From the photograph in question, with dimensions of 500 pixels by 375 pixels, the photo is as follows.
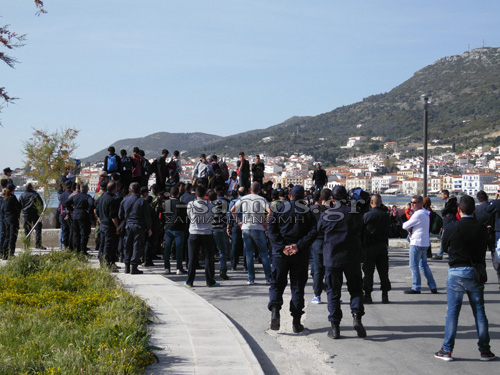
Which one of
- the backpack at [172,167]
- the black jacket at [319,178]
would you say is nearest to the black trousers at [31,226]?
the backpack at [172,167]

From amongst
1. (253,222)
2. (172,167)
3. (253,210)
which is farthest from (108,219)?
(172,167)

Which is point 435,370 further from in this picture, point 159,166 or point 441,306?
point 159,166

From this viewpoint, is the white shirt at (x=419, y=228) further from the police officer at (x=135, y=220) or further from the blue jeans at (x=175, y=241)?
the police officer at (x=135, y=220)

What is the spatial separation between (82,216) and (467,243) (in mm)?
9353

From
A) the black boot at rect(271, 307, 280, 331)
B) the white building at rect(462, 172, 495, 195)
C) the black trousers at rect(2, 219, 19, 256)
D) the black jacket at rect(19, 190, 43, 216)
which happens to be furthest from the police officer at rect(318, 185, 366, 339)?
the white building at rect(462, 172, 495, 195)

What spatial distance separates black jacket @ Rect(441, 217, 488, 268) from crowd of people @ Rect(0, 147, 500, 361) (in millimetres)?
12

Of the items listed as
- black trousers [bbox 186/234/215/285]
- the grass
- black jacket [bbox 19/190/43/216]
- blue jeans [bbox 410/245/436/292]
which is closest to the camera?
the grass

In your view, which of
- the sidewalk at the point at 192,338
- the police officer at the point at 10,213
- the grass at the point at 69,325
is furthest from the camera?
the police officer at the point at 10,213

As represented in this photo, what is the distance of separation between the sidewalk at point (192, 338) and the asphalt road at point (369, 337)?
0.33 m

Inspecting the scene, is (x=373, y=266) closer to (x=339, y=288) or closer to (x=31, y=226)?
(x=339, y=288)

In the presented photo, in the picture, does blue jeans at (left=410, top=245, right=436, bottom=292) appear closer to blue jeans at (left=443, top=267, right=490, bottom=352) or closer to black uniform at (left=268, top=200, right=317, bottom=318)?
black uniform at (left=268, top=200, right=317, bottom=318)

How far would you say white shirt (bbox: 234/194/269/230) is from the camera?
1079 cm

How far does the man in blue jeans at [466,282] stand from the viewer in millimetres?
6449

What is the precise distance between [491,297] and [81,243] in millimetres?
9103
